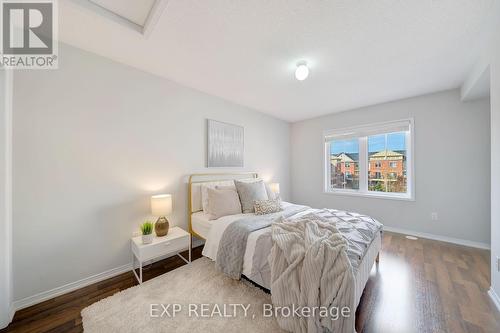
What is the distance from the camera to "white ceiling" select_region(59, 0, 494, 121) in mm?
1441

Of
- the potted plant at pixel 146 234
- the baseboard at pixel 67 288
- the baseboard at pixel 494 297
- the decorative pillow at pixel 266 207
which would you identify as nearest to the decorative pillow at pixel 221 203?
the decorative pillow at pixel 266 207

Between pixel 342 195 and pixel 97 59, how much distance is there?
4667 millimetres

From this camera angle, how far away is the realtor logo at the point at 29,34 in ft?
4.76

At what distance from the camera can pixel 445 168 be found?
2.98m

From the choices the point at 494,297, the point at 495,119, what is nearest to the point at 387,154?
the point at 495,119

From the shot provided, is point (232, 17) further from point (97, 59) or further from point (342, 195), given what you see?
point (342, 195)

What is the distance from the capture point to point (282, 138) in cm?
464

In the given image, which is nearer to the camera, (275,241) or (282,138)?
(275,241)

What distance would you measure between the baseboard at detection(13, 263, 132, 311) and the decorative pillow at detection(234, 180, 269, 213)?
5.27 ft

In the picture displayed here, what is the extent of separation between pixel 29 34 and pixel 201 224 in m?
2.58

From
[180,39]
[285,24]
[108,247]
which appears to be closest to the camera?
[285,24]

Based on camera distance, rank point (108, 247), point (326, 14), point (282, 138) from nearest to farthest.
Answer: point (326, 14)
point (108, 247)
point (282, 138)

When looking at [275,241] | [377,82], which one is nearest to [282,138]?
[377,82]

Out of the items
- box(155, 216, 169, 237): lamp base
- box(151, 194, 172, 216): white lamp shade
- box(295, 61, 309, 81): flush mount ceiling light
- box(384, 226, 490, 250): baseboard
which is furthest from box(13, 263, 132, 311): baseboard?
box(384, 226, 490, 250): baseboard
